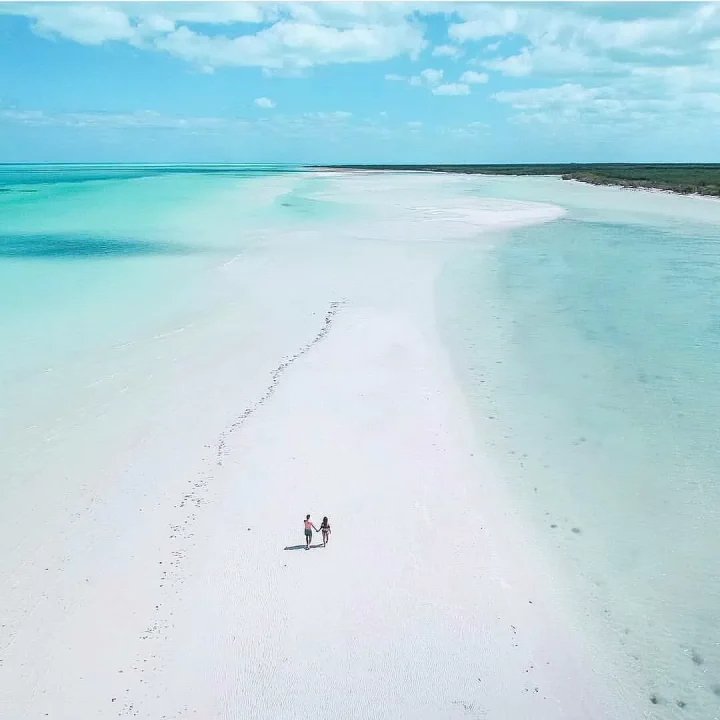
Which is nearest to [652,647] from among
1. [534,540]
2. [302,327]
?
[534,540]

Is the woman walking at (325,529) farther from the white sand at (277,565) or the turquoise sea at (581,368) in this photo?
the turquoise sea at (581,368)

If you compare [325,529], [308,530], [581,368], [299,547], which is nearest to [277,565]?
[299,547]

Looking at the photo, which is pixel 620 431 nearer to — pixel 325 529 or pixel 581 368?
pixel 581 368

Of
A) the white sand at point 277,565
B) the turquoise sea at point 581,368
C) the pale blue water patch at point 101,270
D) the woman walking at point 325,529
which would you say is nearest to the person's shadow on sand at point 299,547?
the white sand at point 277,565

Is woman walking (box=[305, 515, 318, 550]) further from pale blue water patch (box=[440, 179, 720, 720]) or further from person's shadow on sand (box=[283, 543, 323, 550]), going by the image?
pale blue water patch (box=[440, 179, 720, 720])

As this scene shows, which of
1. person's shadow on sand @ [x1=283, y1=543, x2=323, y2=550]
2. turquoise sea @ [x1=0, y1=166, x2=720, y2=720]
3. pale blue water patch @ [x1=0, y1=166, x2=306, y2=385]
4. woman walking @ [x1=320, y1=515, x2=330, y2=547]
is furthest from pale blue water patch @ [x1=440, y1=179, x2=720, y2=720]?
pale blue water patch @ [x1=0, y1=166, x2=306, y2=385]

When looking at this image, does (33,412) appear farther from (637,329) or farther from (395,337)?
(637,329)

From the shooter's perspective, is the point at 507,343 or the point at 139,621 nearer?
the point at 139,621
